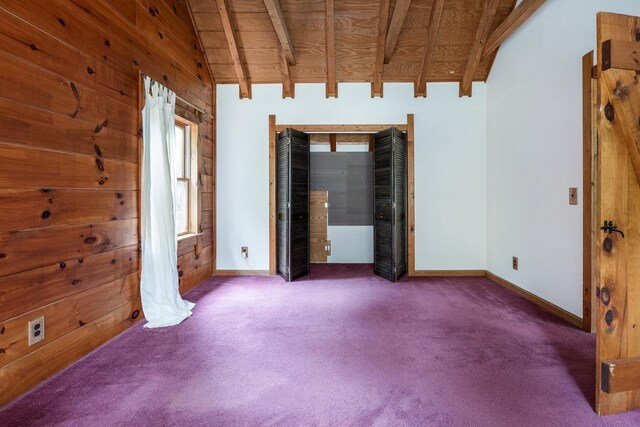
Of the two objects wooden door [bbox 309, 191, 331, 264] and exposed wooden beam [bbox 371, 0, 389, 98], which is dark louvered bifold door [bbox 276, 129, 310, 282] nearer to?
wooden door [bbox 309, 191, 331, 264]

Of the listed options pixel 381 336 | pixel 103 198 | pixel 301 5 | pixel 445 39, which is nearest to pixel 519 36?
pixel 445 39

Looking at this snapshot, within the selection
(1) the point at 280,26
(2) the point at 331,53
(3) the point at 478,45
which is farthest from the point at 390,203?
(1) the point at 280,26

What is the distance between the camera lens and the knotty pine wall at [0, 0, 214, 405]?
1.57m

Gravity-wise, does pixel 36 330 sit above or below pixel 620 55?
below

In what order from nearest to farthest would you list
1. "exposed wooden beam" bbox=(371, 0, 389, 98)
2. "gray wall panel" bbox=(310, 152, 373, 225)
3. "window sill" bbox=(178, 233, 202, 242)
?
"exposed wooden beam" bbox=(371, 0, 389, 98), "window sill" bbox=(178, 233, 202, 242), "gray wall panel" bbox=(310, 152, 373, 225)

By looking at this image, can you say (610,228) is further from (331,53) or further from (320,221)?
(320,221)

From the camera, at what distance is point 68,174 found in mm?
1893

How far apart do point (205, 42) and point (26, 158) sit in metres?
2.79

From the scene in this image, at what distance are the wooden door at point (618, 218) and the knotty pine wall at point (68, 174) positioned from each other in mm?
2838

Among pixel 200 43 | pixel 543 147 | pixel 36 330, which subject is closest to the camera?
pixel 36 330

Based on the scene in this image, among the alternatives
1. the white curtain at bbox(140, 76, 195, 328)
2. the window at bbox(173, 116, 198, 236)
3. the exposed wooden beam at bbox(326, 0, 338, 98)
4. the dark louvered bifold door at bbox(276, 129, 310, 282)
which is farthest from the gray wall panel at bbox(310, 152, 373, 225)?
the white curtain at bbox(140, 76, 195, 328)

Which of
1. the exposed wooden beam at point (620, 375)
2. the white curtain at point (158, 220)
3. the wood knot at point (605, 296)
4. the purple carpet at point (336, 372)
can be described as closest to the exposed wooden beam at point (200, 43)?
the white curtain at point (158, 220)

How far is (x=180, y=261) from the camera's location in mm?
3305

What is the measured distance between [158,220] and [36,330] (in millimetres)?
1105
